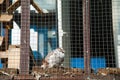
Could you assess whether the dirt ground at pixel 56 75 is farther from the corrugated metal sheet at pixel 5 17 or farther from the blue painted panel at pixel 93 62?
the blue painted panel at pixel 93 62

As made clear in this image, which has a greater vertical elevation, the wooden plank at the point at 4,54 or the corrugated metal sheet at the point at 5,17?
the corrugated metal sheet at the point at 5,17

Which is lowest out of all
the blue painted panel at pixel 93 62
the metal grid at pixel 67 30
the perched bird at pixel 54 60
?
the blue painted panel at pixel 93 62

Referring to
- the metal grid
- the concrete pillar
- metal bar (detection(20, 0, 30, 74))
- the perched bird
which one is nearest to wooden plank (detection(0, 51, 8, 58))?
the metal grid

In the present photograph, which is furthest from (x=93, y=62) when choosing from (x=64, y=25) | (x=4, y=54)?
(x=4, y=54)

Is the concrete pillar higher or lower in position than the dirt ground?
higher

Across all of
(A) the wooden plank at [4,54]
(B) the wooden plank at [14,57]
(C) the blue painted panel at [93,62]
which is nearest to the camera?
(B) the wooden plank at [14,57]

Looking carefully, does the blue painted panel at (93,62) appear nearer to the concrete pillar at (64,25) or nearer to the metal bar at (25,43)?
the concrete pillar at (64,25)

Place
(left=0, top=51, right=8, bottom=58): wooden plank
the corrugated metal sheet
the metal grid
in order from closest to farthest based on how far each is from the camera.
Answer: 1. (left=0, top=51, right=8, bottom=58): wooden plank
2. the corrugated metal sheet
3. the metal grid

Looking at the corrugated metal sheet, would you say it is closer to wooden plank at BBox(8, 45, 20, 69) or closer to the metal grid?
the metal grid

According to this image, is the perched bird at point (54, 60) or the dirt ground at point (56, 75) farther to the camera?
the perched bird at point (54, 60)

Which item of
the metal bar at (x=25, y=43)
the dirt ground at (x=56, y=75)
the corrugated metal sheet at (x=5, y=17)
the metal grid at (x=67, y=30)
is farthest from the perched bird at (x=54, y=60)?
the corrugated metal sheet at (x=5, y=17)

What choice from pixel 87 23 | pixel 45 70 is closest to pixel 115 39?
pixel 87 23

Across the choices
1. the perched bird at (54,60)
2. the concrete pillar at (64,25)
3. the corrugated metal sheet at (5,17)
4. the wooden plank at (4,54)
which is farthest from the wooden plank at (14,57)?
the concrete pillar at (64,25)

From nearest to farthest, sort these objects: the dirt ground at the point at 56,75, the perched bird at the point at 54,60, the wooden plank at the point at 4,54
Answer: the dirt ground at the point at 56,75, the perched bird at the point at 54,60, the wooden plank at the point at 4,54
